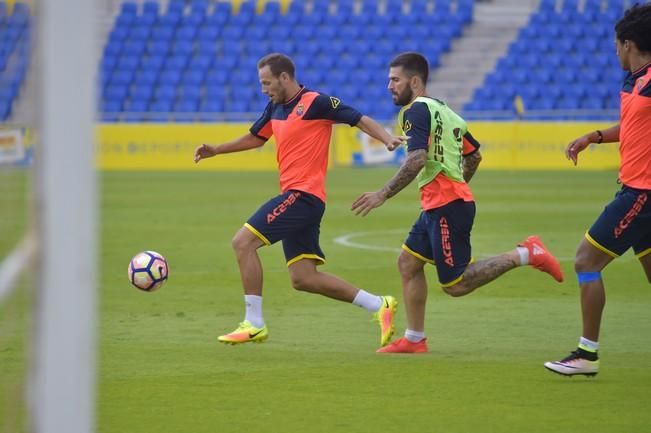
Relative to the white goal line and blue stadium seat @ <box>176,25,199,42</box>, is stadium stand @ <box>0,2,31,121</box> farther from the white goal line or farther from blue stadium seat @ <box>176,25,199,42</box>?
blue stadium seat @ <box>176,25,199,42</box>

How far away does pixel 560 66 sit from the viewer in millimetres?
35656

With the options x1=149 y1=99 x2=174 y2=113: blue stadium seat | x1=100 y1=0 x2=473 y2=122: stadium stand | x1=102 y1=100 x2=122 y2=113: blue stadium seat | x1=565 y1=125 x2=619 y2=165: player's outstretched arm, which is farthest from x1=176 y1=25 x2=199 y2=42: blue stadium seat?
x1=565 y1=125 x2=619 y2=165: player's outstretched arm

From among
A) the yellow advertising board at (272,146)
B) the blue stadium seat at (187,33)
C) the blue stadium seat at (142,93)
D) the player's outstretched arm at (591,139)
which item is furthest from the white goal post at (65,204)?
the blue stadium seat at (187,33)

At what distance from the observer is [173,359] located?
7453 millimetres

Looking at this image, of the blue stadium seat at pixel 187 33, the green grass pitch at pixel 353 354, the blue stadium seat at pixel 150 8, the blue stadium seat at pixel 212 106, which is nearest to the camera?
the green grass pitch at pixel 353 354

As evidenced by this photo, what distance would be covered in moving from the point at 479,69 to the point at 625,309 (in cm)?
2763

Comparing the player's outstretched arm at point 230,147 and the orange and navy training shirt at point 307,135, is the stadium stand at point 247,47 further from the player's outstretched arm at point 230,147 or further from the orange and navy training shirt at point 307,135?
the orange and navy training shirt at point 307,135

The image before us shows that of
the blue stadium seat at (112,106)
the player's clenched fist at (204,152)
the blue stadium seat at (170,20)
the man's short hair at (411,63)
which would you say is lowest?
the blue stadium seat at (112,106)

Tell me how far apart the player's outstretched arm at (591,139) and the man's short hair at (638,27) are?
2.12 feet

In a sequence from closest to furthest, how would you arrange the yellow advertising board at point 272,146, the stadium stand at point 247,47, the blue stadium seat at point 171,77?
the yellow advertising board at point 272,146 → the stadium stand at point 247,47 → the blue stadium seat at point 171,77

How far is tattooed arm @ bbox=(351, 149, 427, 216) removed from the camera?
23.4ft

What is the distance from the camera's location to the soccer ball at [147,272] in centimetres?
861

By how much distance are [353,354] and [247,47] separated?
31015mm

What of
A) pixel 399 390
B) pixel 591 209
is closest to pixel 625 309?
pixel 399 390
